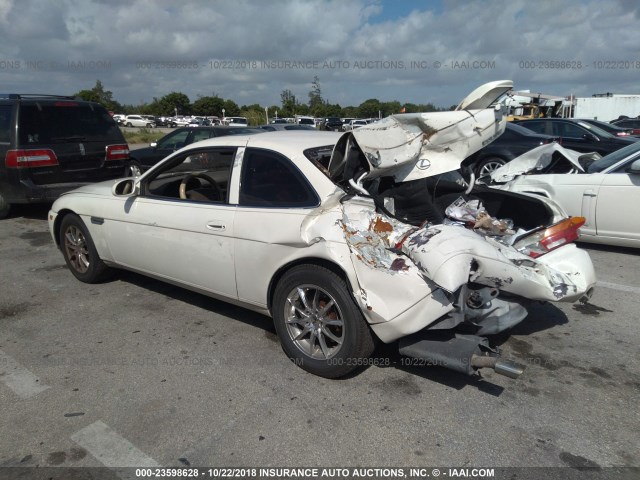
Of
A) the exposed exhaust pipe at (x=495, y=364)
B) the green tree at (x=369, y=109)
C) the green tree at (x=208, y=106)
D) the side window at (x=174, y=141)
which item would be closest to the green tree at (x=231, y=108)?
the green tree at (x=208, y=106)

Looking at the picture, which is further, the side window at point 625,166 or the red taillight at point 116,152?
the red taillight at point 116,152

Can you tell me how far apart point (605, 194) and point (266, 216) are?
454 cm

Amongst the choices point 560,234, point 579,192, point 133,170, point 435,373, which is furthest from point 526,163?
point 133,170

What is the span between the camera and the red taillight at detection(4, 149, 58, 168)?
24.3 feet

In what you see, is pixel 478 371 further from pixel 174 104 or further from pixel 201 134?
pixel 174 104

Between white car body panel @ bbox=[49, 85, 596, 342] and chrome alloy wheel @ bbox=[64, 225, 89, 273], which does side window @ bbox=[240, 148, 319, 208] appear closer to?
white car body panel @ bbox=[49, 85, 596, 342]

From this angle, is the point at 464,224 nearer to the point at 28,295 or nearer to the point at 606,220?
the point at 606,220

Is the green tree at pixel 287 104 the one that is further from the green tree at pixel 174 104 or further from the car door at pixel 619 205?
the car door at pixel 619 205

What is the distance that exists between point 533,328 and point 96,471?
3.34 m

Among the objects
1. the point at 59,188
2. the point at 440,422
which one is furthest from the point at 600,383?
the point at 59,188

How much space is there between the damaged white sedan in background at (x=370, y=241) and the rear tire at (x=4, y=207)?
5418 mm

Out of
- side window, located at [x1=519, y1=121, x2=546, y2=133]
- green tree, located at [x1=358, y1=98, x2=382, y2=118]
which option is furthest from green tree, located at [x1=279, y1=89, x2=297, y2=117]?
side window, located at [x1=519, y1=121, x2=546, y2=133]

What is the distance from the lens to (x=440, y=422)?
2.88 m

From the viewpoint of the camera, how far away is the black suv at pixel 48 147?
7473mm
